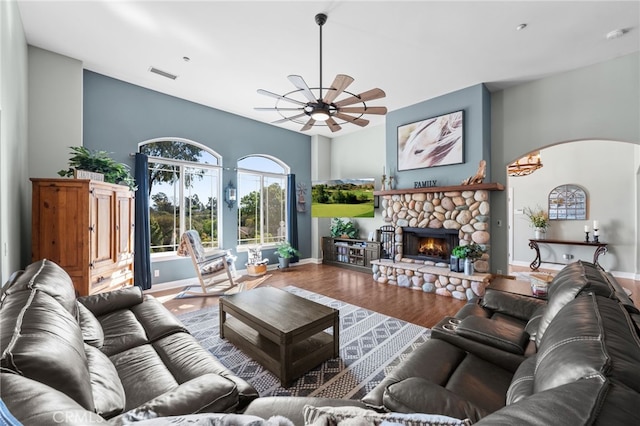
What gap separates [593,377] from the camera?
0.67m

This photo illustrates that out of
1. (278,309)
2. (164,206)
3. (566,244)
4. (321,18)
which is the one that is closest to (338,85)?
(321,18)

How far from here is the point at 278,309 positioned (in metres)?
2.37

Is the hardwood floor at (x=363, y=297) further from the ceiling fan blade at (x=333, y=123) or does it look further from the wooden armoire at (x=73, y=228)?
the ceiling fan blade at (x=333, y=123)

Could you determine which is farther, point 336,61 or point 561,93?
point 561,93

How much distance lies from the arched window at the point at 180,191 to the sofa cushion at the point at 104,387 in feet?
11.4

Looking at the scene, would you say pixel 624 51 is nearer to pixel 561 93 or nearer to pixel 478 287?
pixel 561 93

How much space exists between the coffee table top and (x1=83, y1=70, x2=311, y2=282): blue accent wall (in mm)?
2599

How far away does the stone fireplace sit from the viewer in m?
4.00

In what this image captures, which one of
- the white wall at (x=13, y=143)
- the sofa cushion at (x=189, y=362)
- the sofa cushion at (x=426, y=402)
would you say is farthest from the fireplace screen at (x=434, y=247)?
the white wall at (x=13, y=143)

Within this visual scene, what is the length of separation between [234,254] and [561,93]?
596 centimetres

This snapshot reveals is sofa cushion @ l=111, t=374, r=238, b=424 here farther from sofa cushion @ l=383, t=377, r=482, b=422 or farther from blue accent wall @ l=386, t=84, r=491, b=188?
blue accent wall @ l=386, t=84, r=491, b=188

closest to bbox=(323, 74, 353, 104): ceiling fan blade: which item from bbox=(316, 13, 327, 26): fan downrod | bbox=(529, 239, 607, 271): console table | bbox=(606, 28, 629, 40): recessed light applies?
bbox=(316, 13, 327, 26): fan downrod

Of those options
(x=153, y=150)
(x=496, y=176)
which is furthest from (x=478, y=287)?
(x=153, y=150)

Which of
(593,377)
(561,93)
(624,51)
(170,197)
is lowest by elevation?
(593,377)
